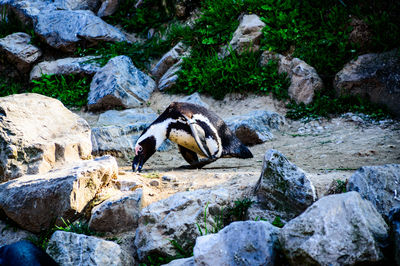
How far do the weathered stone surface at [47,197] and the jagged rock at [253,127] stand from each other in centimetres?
296

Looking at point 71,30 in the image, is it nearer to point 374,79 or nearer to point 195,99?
point 195,99

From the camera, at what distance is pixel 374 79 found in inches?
233

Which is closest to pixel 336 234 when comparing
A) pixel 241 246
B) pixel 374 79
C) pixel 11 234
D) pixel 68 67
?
pixel 241 246

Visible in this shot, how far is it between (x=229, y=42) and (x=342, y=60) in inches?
90.5

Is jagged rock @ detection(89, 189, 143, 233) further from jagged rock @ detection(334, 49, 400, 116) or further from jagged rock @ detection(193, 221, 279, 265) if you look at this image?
jagged rock @ detection(334, 49, 400, 116)

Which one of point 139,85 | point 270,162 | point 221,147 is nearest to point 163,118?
point 221,147

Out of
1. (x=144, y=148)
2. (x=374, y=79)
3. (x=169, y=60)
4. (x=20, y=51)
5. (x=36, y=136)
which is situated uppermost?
(x=374, y=79)

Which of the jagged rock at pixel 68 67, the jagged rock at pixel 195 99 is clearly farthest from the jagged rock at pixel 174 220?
the jagged rock at pixel 68 67

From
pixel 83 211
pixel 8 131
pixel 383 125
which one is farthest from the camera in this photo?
pixel 383 125

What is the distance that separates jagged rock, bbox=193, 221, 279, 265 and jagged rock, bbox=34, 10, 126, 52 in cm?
734

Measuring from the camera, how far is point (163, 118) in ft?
15.4

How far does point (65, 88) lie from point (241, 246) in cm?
666

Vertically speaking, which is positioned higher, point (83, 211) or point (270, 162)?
point (270, 162)

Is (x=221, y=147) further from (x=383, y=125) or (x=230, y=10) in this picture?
(x=230, y=10)
